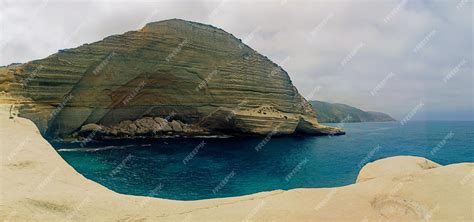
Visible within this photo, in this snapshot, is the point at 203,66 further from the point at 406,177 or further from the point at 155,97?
the point at 406,177

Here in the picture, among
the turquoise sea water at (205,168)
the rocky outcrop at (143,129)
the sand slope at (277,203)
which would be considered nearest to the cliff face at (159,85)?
the rocky outcrop at (143,129)

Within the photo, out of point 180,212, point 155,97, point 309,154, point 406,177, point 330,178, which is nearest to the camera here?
point 180,212

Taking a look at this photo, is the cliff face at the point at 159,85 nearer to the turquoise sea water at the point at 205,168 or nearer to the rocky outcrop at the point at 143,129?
the rocky outcrop at the point at 143,129

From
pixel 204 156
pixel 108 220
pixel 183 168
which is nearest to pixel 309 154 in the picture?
pixel 204 156

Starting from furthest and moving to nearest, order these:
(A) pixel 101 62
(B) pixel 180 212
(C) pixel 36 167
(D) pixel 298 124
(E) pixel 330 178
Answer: (D) pixel 298 124, (A) pixel 101 62, (E) pixel 330 178, (C) pixel 36 167, (B) pixel 180 212

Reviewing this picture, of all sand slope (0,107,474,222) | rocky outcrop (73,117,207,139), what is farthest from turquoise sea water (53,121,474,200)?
sand slope (0,107,474,222)

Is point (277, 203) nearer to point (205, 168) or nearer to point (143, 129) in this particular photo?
point (205, 168)

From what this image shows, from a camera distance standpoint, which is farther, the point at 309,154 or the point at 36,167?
the point at 309,154


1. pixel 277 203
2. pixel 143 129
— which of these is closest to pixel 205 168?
pixel 277 203
